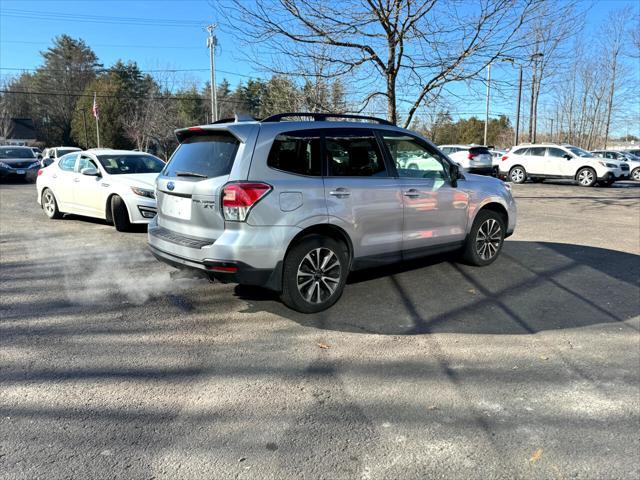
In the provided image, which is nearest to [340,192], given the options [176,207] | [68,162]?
[176,207]

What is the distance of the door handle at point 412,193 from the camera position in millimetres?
5225

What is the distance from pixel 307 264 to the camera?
14.9 feet

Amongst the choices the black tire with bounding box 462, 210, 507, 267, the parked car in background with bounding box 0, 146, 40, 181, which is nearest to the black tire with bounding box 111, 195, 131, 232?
the black tire with bounding box 462, 210, 507, 267

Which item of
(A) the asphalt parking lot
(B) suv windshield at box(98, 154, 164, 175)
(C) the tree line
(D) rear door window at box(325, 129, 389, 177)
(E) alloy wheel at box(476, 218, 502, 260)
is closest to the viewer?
(A) the asphalt parking lot

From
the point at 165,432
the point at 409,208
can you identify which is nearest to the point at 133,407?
the point at 165,432

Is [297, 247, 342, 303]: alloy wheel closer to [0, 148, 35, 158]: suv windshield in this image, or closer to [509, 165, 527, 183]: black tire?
[509, 165, 527, 183]: black tire

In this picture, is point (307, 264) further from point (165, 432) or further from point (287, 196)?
point (165, 432)

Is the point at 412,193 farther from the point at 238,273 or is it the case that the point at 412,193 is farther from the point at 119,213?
the point at 119,213

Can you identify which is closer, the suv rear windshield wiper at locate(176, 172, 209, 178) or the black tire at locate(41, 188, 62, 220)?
the suv rear windshield wiper at locate(176, 172, 209, 178)

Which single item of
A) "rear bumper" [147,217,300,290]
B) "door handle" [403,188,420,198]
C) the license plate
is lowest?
"rear bumper" [147,217,300,290]

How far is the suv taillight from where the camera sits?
4.09m

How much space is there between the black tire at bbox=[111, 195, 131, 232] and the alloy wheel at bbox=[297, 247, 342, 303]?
5317mm

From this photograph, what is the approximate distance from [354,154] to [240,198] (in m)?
1.41

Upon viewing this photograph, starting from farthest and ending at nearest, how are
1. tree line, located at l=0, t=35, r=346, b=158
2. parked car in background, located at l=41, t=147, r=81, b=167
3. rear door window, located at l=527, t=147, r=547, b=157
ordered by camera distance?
tree line, located at l=0, t=35, r=346, b=158 < parked car in background, located at l=41, t=147, r=81, b=167 < rear door window, located at l=527, t=147, r=547, b=157
